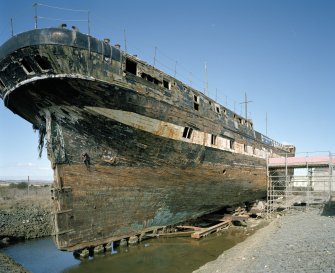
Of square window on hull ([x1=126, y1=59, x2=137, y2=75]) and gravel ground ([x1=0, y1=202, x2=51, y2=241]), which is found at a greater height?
square window on hull ([x1=126, y1=59, x2=137, y2=75])

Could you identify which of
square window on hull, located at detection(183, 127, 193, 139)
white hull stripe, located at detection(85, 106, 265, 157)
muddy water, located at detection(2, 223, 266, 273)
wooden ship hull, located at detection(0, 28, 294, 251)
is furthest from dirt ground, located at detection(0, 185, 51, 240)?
square window on hull, located at detection(183, 127, 193, 139)

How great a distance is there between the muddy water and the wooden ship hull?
2.44ft

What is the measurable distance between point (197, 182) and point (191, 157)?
1.42m

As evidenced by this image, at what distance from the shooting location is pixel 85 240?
10.7 m

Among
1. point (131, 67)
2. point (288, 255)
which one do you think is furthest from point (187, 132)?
point (288, 255)

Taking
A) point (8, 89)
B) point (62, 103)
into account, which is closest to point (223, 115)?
point (62, 103)

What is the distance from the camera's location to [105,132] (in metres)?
10.8

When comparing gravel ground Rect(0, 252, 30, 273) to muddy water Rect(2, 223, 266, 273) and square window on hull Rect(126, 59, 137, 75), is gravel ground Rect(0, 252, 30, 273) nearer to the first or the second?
muddy water Rect(2, 223, 266, 273)

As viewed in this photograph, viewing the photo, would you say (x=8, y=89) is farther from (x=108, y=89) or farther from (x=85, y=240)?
(x=85, y=240)

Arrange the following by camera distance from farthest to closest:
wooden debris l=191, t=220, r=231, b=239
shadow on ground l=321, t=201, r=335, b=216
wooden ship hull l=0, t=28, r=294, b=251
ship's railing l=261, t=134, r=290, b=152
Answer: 1. ship's railing l=261, t=134, r=290, b=152
2. shadow on ground l=321, t=201, r=335, b=216
3. wooden debris l=191, t=220, r=231, b=239
4. wooden ship hull l=0, t=28, r=294, b=251

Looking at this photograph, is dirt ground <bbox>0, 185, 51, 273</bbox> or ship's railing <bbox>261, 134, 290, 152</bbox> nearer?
dirt ground <bbox>0, 185, 51, 273</bbox>

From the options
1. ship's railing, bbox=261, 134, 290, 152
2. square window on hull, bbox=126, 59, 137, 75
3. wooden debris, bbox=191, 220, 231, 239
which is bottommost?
wooden debris, bbox=191, 220, 231, 239

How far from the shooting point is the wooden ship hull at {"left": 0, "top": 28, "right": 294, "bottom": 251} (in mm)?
9438

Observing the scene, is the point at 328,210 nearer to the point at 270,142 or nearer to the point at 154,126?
the point at 270,142
